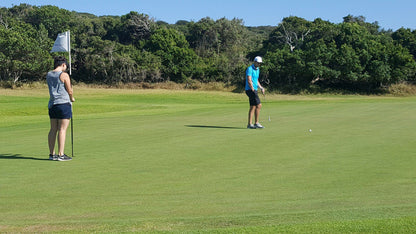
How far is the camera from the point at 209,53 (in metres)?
78.8

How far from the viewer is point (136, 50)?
2736 inches

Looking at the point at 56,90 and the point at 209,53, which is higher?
the point at 209,53

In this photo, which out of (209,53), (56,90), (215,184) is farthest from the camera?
(209,53)

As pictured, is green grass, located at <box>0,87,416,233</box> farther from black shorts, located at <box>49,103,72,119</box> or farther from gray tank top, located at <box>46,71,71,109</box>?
gray tank top, located at <box>46,71,71,109</box>

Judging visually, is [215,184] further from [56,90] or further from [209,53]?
[209,53]

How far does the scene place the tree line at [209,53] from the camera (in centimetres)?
5784

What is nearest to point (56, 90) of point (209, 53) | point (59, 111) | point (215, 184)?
point (59, 111)

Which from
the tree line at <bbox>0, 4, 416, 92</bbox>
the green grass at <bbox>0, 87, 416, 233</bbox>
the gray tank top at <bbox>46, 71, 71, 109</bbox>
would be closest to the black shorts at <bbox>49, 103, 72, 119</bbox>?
the gray tank top at <bbox>46, 71, 71, 109</bbox>

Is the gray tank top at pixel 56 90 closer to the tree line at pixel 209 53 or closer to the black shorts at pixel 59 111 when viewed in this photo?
the black shorts at pixel 59 111

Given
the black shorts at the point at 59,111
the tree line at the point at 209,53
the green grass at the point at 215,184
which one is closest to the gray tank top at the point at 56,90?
the black shorts at the point at 59,111

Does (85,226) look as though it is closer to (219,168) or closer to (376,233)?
(376,233)

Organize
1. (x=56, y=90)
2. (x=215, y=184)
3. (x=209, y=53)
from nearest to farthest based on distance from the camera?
(x=215, y=184) → (x=56, y=90) → (x=209, y=53)

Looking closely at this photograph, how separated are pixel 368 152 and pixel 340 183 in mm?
3065

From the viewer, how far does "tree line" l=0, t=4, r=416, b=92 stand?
190 ft
